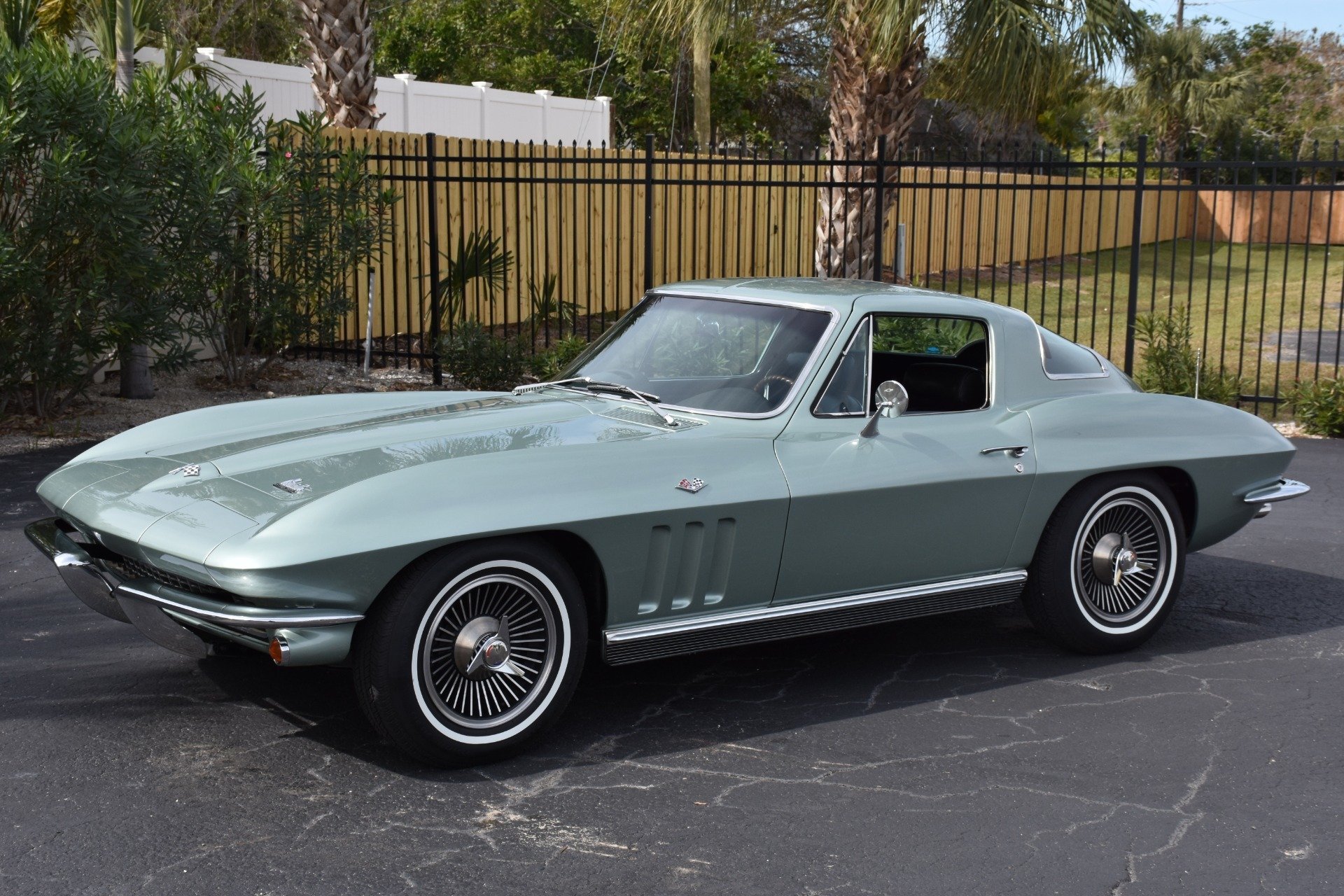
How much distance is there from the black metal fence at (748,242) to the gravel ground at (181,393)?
0.39 meters

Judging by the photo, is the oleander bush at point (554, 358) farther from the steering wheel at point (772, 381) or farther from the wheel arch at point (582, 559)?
the wheel arch at point (582, 559)

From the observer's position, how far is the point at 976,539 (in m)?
5.05

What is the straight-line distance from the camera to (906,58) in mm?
12984

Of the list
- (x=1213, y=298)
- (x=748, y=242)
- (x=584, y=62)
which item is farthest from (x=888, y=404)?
(x=584, y=62)

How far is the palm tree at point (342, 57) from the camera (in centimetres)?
1450

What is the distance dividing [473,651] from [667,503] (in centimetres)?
77

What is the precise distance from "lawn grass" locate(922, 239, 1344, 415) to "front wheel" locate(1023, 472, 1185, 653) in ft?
21.0

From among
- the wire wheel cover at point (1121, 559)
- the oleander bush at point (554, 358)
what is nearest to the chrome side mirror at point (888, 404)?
the wire wheel cover at point (1121, 559)

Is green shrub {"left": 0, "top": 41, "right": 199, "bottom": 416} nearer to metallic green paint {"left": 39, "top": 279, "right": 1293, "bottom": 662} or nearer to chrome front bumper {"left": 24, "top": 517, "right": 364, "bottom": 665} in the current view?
metallic green paint {"left": 39, "top": 279, "right": 1293, "bottom": 662}

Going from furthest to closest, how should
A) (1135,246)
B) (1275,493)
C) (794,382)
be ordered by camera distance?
(1135,246) < (1275,493) < (794,382)

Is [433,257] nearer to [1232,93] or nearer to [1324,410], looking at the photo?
[1324,410]

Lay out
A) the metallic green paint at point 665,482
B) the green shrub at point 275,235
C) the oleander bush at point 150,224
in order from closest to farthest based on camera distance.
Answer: the metallic green paint at point 665,482 < the oleander bush at point 150,224 < the green shrub at point 275,235

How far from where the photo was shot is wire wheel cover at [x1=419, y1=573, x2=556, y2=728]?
4.05 meters

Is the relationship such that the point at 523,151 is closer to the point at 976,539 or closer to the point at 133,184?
the point at 133,184
